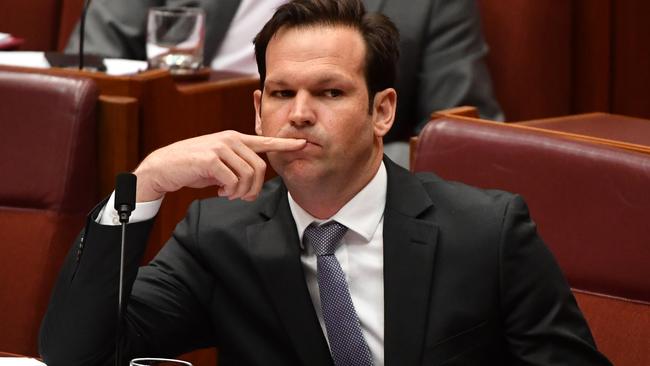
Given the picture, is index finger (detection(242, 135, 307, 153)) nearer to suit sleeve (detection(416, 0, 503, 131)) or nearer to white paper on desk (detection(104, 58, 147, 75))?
white paper on desk (detection(104, 58, 147, 75))

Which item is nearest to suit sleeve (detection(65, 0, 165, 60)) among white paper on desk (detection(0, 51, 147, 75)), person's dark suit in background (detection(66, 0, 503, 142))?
person's dark suit in background (detection(66, 0, 503, 142))

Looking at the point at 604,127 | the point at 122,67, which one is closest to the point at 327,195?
the point at 604,127

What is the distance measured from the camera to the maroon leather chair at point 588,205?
1.22 metres

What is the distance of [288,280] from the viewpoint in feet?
3.88

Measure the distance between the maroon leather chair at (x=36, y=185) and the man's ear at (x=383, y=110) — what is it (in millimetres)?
476

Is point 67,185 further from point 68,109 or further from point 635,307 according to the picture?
point 635,307

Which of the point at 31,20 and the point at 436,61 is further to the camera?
the point at 31,20

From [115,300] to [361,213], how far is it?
0.24 meters

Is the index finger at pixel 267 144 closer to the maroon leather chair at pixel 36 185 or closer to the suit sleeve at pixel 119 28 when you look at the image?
the maroon leather chair at pixel 36 185

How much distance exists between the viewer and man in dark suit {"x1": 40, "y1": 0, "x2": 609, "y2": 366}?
1.12 meters

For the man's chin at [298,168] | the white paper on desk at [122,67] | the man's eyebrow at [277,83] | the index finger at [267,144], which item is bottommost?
the white paper on desk at [122,67]

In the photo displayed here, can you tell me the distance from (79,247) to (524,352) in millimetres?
397

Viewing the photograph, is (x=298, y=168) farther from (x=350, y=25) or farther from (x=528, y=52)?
(x=528, y=52)

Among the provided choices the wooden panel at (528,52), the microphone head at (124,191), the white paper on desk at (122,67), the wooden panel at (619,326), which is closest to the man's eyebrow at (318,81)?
the microphone head at (124,191)
